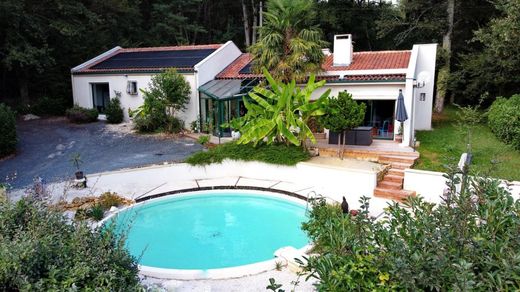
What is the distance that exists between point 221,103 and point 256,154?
667cm

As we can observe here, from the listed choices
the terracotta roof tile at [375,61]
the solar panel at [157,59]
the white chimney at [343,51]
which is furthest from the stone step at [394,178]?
the solar panel at [157,59]

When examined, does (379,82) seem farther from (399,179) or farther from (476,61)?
(476,61)

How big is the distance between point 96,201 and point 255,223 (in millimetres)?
6107

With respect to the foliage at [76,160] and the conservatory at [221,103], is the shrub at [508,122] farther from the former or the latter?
the foliage at [76,160]

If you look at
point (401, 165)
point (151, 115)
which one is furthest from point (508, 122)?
point (151, 115)

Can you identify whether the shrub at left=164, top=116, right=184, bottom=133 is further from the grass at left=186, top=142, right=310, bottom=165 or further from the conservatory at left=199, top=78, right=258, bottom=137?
the grass at left=186, top=142, right=310, bottom=165

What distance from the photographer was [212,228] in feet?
45.9

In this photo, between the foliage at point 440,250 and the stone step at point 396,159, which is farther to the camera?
the stone step at point 396,159

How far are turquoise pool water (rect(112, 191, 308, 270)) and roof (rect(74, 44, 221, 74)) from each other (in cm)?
1221

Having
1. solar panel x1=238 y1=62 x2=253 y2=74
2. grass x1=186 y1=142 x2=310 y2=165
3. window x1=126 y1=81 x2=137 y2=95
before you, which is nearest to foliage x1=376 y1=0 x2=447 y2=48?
solar panel x1=238 y1=62 x2=253 y2=74

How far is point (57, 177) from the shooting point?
16.2 metres

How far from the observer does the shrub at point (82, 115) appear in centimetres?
2856

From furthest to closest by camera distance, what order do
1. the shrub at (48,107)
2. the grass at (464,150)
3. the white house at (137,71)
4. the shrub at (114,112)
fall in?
the shrub at (48,107)
the shrub at (114,112)
the white house at (137,71)
the grass at (464,150)

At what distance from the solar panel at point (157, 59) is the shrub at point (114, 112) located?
2.79 metres
